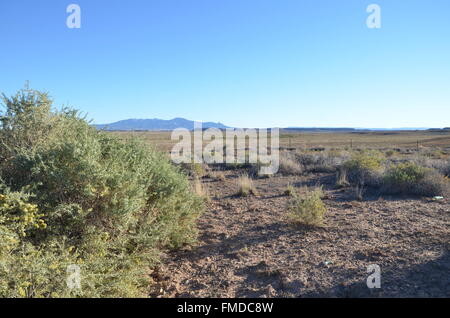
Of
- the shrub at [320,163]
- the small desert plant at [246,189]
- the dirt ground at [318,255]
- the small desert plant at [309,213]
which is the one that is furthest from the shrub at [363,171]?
the small desert plant at [309,213]

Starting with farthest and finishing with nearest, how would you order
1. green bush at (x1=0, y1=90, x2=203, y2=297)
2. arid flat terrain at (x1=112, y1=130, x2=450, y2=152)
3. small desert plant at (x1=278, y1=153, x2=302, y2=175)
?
arid flat terrain at (x1=112, y1=130, x2=450, y2=152) → small desert plant at (x1=278, y1=153, x2=302, y2=175) → green bush at (x1=0, y1=90, x2=203, y2=297)

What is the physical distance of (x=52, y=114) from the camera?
14.4 ft

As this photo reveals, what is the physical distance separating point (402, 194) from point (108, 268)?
812 cm

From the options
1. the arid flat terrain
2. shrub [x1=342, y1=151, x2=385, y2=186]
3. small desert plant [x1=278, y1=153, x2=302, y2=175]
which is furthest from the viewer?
the arid flat terrain

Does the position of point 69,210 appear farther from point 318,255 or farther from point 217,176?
point 217,176

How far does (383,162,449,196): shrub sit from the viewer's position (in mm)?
7707

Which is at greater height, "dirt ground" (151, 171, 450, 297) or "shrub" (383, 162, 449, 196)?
"shrub" (383, 162, 449, 196)

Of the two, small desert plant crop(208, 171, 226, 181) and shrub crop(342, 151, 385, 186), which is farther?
small desert plant crop(208, 171, 226, 181)

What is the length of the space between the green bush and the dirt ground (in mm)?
692

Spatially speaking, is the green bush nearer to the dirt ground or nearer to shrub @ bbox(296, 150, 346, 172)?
the dirt ground

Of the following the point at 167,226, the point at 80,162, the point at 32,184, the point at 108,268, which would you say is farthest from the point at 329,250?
the point at 32,184

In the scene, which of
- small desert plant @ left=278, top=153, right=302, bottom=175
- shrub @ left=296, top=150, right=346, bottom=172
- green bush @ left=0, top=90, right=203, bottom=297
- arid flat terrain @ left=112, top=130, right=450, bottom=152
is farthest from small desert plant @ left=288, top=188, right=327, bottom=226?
shrub @ left=296, top=150, right=346, bottom=172

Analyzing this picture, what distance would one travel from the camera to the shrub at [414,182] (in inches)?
303

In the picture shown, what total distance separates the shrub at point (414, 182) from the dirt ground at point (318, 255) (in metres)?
0.86
